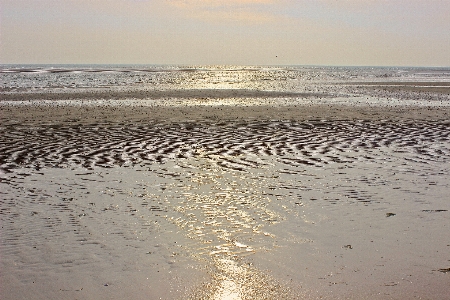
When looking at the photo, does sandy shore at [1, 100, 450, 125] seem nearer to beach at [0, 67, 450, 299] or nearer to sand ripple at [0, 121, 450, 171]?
sand ripple at [0, 121, 450, 171]

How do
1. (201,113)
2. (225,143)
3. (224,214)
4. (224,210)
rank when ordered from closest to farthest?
(224,214) → (224,210) → (225,143) → (201,113)

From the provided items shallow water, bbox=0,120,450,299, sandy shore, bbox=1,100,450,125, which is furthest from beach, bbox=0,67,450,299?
sandy shore, bbox=1,100,450,125

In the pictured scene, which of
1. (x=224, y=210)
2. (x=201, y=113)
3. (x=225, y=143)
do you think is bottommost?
(x=224, y=210)

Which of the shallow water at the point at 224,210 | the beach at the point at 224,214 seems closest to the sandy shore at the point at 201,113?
the beach at the point at 224,214

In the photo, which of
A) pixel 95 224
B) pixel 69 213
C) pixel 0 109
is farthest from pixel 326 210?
pixel 0 109

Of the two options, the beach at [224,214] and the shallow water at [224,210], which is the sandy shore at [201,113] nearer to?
the beach at [224,214]

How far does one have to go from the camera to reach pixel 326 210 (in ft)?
34.7

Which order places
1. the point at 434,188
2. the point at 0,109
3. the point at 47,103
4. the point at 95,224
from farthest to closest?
1. the point at 47,103
2. the point at 0,109
3. the point at 434,188
4. the point at 95,224

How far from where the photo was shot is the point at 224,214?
10.2 m

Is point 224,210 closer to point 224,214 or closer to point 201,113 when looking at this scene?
point 224,214

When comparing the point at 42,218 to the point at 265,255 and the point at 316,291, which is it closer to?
the point at 265,255

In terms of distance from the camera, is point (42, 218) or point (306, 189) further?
point (306, 189)

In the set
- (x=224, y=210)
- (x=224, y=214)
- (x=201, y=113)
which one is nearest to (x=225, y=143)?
(x=224, y=210)

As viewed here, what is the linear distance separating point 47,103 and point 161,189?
25112 millimetres
